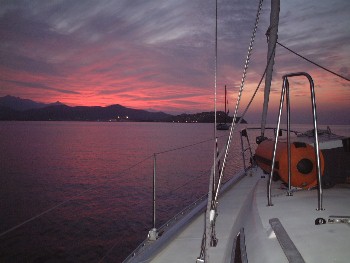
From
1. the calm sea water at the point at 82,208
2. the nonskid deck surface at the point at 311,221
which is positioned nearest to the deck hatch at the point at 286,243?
the nonskid deck surface at the point at 311,221

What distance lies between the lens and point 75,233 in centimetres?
1174

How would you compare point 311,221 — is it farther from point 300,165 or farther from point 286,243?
point 300,165

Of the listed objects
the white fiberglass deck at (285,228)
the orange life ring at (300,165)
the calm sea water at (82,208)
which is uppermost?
the orange life ring at (300,165)

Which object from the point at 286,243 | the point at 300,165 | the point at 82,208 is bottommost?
the point at 82,208

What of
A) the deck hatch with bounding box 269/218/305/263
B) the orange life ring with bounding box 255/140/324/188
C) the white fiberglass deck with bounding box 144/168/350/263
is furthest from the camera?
the orange life ring with bounding box 255/140/324/188

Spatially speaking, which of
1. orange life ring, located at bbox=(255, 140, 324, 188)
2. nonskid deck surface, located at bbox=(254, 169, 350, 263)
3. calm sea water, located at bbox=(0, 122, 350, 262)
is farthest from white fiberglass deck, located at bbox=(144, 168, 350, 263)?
calm sea water, located at bbox=(0, 122, 350, 262)

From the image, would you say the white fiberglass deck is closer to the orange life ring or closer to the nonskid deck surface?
the nonskid deck surface

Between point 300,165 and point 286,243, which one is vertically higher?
point 300,165

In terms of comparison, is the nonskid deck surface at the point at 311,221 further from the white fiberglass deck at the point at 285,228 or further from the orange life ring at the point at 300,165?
the orange life ring at the point at 300,165

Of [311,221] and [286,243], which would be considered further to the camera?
[311,221]

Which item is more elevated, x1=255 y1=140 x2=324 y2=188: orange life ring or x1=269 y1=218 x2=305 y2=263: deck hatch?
x1=255 y1=140 x2=324 y2=188: orange life ring

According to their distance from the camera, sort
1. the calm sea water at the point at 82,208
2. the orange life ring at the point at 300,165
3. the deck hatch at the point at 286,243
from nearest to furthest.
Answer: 1. the deck hatch at the point at 286,243
2. the orange life ring at the point at 300,165
3. the calm sea water at the point at 82,208

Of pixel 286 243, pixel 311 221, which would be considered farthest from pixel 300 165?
pixel 286 243

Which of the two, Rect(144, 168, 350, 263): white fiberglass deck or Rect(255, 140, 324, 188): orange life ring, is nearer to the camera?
Rect(144, 168, 350, 263): white fiberglass deck
